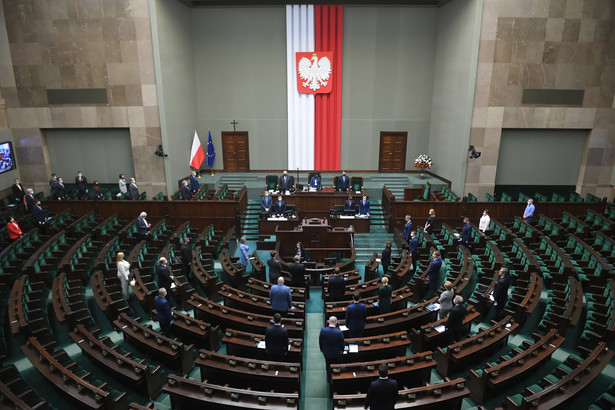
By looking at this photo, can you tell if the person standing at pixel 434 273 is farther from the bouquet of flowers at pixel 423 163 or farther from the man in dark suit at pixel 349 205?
the bouquet of flowers at pixel 423 163

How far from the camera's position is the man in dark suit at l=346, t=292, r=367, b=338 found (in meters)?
6.56

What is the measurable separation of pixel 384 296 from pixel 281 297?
1.88m

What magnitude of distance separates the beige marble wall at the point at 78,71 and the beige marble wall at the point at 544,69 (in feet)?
39.6

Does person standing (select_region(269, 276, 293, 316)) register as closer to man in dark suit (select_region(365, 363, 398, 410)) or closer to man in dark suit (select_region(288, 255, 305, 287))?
man in dark suit (select_region(288, 255, 305, 287))

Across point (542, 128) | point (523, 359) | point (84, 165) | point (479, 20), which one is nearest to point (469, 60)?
point (479, 20)

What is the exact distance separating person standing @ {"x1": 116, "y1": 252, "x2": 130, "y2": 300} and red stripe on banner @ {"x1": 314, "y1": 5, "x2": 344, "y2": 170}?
11.6 meters

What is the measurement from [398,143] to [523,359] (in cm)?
1362

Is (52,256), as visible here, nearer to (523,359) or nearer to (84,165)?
(84,165)

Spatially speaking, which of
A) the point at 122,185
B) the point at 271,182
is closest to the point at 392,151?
the point at 271,182

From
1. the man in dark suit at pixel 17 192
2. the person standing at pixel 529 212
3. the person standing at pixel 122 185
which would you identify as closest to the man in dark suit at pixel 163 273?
the person standing at pixel 122 185

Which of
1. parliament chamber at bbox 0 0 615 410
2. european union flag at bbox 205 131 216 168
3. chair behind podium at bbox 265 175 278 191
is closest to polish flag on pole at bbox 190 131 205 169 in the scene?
parliament chamber at bbox 0 0 615 410

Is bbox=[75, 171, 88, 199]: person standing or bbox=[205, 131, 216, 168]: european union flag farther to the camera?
bbox=[205, 131, 216, 168]: european union flag

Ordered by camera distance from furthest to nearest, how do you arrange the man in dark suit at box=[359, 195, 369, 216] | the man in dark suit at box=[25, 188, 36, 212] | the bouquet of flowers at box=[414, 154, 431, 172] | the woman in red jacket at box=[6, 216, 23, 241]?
the bouquet of flowers at box=[414, 154, 431, 172]
the man in dark suit at box=[359, 195, 369, 216]
the man in dark suit at box=[25, 188, 36, 212]
the woman in red jacket at box=[6, 216, 23, 241]

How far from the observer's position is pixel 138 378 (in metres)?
5.66
